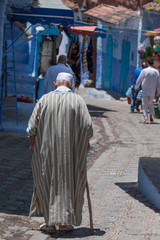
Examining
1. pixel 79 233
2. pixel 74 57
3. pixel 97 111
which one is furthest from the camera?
pixel 97 111

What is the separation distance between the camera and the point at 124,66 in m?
23.9

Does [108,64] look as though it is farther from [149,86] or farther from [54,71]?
[54,71]

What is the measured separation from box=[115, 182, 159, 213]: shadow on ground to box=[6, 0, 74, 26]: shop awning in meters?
4.10

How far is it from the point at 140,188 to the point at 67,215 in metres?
2.14

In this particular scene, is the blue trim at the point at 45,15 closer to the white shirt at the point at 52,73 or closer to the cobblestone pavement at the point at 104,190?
the white shirt at the point at 52,73

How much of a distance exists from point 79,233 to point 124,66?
18.7 meters

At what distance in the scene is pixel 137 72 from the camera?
16.8 meters

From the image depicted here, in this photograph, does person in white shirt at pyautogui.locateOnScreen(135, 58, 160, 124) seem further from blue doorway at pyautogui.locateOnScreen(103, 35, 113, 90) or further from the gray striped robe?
blue doorway at pyautogui.locateOnScreen(103, 35, 113, 90)

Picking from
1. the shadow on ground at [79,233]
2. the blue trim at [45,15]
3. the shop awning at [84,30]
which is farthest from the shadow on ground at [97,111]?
the shadow on ground at [79,233]

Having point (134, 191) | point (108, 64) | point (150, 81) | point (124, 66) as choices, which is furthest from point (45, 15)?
point (108, 64)

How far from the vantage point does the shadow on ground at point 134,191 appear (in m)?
6.58

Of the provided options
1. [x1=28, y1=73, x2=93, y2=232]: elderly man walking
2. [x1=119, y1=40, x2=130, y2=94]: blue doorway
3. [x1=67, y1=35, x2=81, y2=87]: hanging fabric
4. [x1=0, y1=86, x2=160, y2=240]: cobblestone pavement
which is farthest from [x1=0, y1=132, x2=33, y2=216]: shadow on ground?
[x1=119, y1=40, x2=130, y2=94]: blue doorway

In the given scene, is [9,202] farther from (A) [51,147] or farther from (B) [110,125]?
(B) [110,125]

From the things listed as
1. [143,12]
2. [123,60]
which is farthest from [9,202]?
[123,60]
